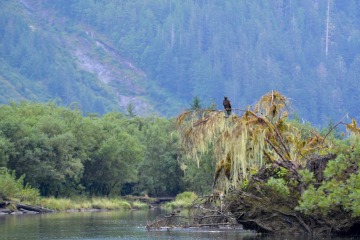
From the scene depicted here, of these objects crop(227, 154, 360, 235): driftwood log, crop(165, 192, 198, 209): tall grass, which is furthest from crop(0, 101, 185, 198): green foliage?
crop(227, 154, 360, 235): driftwood log

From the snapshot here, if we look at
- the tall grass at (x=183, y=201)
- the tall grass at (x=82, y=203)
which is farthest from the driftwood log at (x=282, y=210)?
the tall grass at (x=183, y=201)

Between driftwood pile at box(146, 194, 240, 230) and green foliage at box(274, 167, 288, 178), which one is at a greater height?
green foliage at box(274, 167, 288, 178)

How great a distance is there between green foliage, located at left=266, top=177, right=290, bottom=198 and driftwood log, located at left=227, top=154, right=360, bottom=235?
44cm

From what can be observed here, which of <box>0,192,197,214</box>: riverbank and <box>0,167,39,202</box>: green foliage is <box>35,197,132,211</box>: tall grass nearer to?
<box>0,192,197,214</box>: riverbank

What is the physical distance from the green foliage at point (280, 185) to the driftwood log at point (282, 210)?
0.44 m

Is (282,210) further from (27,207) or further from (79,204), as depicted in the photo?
(79,204)

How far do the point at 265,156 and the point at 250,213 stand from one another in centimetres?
241

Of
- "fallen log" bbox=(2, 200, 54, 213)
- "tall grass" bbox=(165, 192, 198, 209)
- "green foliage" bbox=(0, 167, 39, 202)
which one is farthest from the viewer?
"tall grass" bbox=(165, 192, 198, 209)

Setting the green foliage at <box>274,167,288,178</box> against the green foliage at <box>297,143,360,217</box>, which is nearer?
the green foliage at <box>297,143,360,217</box>

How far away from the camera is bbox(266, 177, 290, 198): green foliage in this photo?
20.6 m

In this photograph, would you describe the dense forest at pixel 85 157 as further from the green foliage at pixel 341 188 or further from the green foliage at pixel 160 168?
the green foliage at pixel 341 188

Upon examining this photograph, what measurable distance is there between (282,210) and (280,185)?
1838 millimetres

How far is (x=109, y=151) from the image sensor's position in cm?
6744

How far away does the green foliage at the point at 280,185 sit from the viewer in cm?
2064
